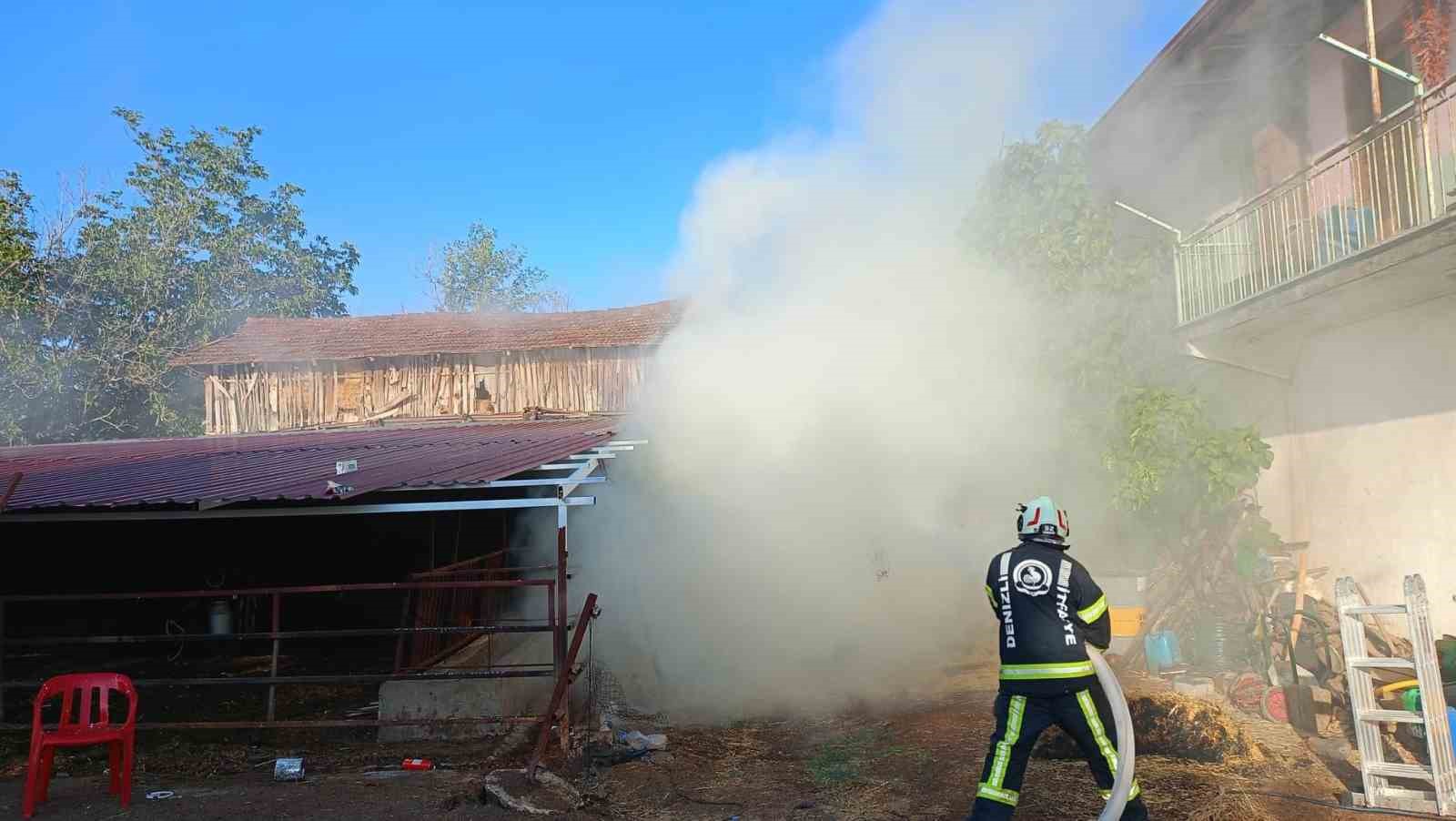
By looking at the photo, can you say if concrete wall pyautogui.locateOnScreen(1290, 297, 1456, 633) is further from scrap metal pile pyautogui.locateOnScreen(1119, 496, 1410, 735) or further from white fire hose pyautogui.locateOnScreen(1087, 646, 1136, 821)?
white fire hose pyautogui.locateOnScreen(1087, 646, 1136, 821)

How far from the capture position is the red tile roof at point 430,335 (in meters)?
18.8

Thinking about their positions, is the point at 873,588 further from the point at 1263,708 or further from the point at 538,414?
the point at 538,414

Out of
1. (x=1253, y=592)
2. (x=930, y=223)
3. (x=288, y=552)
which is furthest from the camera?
(x=288, y=552)

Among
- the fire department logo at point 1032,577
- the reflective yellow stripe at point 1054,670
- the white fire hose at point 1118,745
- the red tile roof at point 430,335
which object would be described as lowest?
the white fire hose at point 1118,745

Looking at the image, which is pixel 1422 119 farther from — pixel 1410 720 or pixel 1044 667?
pixel 1044 667

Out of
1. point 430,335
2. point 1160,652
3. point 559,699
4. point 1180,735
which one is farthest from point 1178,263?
point 430,335

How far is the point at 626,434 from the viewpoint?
A: 10641 millimetres

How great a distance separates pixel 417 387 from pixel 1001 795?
16717 mm

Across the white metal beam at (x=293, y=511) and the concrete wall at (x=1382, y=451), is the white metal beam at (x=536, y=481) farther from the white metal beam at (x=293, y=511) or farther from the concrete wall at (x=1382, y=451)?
the concrete wall at (x=1382, y=451)

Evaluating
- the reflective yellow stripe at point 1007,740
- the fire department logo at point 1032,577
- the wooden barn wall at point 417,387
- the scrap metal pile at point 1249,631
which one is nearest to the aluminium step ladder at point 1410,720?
the scrap metal pile at point 1249,631

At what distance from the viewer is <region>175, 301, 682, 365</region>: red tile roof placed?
61.7 feet

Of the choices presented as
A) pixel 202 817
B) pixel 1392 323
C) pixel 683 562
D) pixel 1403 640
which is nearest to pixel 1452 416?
pixel 1392 323

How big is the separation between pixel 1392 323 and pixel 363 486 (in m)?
8.87

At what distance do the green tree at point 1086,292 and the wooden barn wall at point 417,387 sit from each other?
9.37 m
